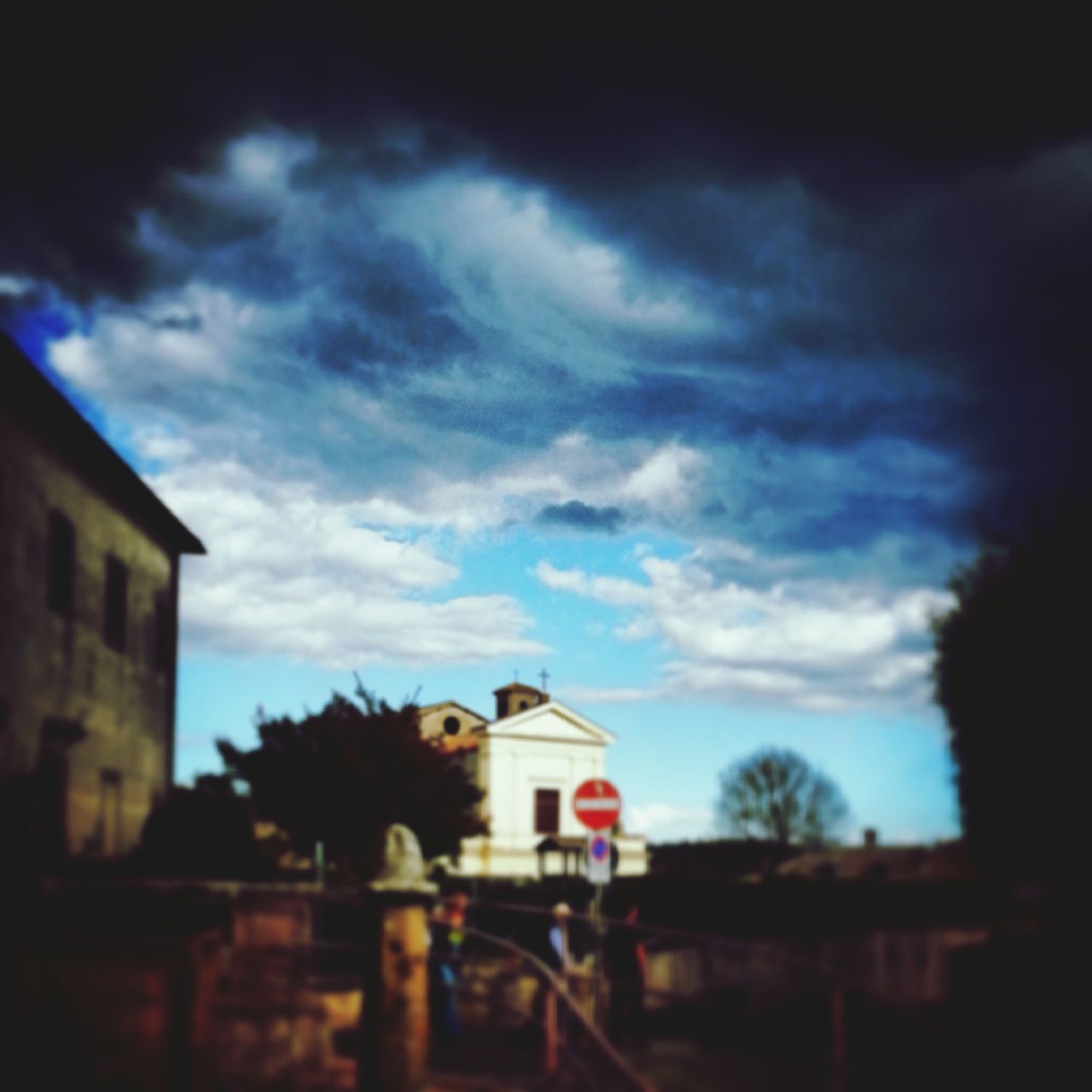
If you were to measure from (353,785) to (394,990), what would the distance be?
49.8 feet

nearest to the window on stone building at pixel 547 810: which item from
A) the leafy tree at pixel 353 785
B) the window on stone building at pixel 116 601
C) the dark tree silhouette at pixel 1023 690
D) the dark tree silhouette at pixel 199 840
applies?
the dark tree silhouette at pixel 1023 690

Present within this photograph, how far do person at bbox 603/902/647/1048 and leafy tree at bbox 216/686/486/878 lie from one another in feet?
35.6

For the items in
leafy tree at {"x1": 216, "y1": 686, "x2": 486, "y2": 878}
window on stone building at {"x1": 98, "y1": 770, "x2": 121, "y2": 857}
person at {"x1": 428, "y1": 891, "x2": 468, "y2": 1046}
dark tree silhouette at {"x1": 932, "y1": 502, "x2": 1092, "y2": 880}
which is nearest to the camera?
person at {"x1": 428, "y1": 891, "x2": 468, "y2": 1046}

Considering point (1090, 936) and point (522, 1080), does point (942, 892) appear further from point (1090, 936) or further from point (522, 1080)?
point (522, 1080)

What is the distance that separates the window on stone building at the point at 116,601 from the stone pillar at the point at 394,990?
1075 cm

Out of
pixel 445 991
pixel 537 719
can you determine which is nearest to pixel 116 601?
pixel 445 991

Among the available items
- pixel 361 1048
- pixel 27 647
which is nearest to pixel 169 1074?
pixel 361 1048

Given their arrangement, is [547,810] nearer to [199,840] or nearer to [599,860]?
[199,840]

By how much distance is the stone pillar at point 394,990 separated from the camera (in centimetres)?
951

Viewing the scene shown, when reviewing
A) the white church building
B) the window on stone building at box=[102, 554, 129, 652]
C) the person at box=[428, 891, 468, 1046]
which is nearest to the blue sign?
the person at box=[428, 891, 468, 1046]

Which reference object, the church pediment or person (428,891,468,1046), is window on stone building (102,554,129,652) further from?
the church pediment

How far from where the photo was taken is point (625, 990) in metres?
12.5

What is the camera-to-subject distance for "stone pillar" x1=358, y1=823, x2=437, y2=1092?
9.51m

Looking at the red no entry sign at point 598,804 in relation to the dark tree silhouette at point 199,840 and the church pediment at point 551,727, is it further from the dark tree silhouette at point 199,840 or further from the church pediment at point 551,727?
the church pediment at point 551,727
